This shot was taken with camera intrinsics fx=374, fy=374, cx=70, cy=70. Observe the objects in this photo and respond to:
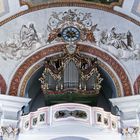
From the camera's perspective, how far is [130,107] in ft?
45.9

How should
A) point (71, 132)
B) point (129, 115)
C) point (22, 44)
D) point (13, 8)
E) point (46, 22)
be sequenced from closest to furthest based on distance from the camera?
1. point (71, 132)
2. point (129, 115)
3. point (13, 8)
4. point (22, 44)
5. point (46, 22)

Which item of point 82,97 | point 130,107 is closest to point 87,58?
point 82,97

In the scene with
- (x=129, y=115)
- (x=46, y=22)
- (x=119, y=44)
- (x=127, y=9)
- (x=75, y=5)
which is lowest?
(x=129, y=115)

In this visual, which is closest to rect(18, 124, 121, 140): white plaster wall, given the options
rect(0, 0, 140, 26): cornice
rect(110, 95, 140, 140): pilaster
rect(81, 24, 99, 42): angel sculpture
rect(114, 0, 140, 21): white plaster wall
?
rect(110, 95, 140, 140): pilaster

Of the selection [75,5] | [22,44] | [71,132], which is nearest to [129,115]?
[71,132]

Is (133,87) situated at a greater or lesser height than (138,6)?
lesser

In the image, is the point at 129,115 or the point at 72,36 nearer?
the point at 129,115

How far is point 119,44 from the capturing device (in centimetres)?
1544

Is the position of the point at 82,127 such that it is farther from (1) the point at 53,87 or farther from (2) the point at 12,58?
(2) the point at 12,58

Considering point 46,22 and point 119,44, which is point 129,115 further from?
point 46,22

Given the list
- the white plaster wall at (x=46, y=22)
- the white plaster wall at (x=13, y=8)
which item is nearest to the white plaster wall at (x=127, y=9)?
the white plaster wall at (x=46, y=22)

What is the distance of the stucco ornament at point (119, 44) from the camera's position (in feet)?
50.0

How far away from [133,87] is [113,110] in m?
1.31

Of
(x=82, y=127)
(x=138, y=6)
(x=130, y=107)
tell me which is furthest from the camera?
(x=138, y=6)
